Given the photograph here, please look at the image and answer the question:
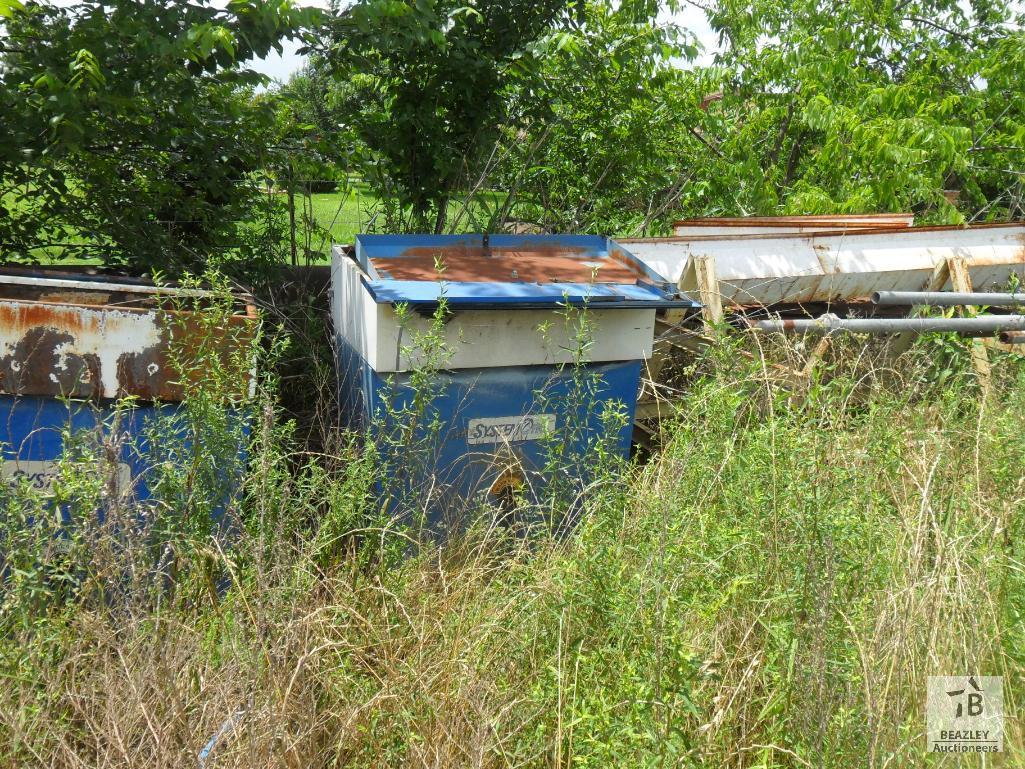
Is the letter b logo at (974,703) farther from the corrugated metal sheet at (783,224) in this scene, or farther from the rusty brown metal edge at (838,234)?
the corrugated metal sheet at (783,224)

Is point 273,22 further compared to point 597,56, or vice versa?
point 597,56

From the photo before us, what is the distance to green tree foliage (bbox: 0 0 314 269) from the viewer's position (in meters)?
4.02

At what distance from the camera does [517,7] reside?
601 cm

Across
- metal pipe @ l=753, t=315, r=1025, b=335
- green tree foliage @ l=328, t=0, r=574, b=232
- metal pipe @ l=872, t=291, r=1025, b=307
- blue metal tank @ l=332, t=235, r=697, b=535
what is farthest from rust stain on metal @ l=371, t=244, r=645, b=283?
metal pipe @ l=872, t=291, r=1025, b=307

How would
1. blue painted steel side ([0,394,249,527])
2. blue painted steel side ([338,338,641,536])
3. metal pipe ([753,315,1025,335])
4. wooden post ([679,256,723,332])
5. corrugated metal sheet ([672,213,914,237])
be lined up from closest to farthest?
1. blue painted steel side ([0,394,249,527])
2. blue painted steel side ([338,338,641,536])
3. metal pipe ([753,315,1025,335])
4. wooden post ([679,256,723,332])
5. corrugated metal sheet ([672,213,914,237])

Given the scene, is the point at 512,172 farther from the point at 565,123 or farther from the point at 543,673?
the point at 543,673

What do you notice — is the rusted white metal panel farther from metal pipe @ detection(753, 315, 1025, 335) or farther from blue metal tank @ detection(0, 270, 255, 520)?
blue metal tank @ detection(0, 270, 255, 520)

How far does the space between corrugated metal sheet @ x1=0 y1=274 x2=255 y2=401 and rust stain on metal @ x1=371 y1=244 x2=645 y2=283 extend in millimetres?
1105

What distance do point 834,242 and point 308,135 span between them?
11.5 feet

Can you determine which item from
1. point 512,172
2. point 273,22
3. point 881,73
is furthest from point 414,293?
point 881,73

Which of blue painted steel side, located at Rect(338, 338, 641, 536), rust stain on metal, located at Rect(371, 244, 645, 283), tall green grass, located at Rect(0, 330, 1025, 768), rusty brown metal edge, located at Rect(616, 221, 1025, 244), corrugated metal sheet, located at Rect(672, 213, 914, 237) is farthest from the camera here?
corrugated metal sheet, located at Rect(672, 213, 914, 237)

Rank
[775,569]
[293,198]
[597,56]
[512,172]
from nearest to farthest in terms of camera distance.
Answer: [775,569] → [293,198] → [597,56] → [512,172]

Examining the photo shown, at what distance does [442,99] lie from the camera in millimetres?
6062

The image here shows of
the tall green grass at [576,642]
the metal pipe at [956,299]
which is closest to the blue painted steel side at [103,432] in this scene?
the tall green grass at [576,642]
